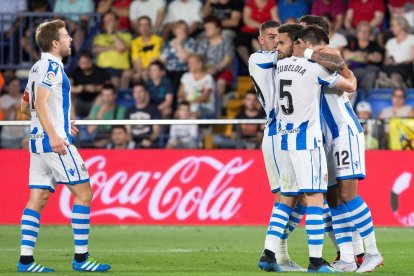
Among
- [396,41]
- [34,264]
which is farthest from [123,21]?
[34,264]

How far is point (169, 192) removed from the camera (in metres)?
17.8

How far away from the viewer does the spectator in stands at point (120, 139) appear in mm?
18406

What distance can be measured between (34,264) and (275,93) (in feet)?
9.31

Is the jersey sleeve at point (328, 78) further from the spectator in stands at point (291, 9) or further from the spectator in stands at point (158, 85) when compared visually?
the spectator in stands at point (291, 9)

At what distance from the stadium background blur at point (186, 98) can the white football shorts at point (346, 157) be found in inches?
102

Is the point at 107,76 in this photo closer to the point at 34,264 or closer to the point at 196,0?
the point at 196,0

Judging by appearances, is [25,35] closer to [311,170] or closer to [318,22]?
[318,22]

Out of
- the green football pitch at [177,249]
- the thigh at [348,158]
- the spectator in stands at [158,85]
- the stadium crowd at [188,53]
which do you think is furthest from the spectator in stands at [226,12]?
the thigh at [348,158]

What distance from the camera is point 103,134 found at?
60.8 feet

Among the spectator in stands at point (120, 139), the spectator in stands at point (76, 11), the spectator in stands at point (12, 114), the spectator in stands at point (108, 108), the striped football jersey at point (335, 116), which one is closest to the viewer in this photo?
the striped football jersey at point (335, 116)

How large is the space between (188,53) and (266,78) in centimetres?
995

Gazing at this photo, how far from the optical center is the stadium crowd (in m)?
20.3

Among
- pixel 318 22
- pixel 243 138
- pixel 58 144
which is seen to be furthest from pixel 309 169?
pixel 243 138

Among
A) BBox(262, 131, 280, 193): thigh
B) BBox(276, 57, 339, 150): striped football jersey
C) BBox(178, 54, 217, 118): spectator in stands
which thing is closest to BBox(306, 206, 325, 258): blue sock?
BBox(276, 57, 339, 150): striped football jersey
